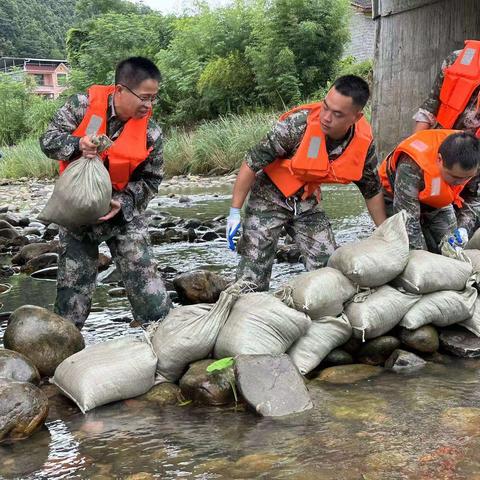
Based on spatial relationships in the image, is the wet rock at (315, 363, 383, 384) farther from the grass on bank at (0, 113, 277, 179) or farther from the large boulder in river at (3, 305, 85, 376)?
the grass on bank at (0, 113, 277, 179)

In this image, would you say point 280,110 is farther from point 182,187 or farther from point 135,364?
point 135,364

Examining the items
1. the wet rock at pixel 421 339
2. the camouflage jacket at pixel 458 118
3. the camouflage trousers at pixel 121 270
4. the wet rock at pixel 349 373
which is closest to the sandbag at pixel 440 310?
the wet rock at pixel 421 339

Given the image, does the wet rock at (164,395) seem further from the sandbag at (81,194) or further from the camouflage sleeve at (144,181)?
the camouflage sleeve at (144,181)

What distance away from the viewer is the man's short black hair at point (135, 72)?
3.63 metres

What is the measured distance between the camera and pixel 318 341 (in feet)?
11.3

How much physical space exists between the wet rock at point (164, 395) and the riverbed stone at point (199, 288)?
152cm

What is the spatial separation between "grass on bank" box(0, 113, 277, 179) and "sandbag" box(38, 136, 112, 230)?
12.5 m

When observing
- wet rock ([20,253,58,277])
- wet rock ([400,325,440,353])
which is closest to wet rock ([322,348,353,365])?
wet rock ([400,325,440,353])

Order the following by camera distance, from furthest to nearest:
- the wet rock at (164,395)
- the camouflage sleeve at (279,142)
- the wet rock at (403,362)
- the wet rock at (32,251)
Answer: the wet rock at (32,251) → the camouflage sleeve at (279,142) → the wet rock at (403,362) → the wet rock at (164,395)

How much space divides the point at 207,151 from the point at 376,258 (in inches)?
557

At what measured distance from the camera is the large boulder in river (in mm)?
3334

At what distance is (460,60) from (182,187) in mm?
10679

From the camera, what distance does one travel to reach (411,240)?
13.9ft

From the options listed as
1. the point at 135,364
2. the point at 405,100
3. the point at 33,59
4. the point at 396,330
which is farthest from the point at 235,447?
the point at 33,59
